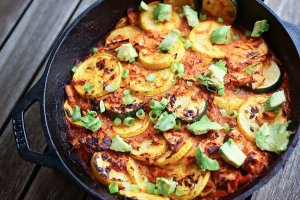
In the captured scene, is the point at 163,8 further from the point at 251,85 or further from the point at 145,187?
the point at 145,187

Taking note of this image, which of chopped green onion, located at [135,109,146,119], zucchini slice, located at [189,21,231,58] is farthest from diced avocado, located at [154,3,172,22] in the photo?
chopped green onion, located at [135,109,146,119]

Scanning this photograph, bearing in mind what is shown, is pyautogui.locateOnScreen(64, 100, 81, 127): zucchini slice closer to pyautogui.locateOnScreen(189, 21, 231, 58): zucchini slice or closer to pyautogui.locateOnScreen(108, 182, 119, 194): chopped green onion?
pyautogui.locateOnScreen(108, 182, 119, 194): chopped green onion

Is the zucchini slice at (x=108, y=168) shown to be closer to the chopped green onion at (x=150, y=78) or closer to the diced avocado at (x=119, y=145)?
the diced avocado at (x=119, y=145)

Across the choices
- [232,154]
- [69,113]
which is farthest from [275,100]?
[69,113]

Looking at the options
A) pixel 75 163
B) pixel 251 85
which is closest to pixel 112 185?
pixel 75 163

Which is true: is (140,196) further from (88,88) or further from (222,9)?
(222,9)

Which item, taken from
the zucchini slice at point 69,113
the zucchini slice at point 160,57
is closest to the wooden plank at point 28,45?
the zucchini slice at point 69,113
